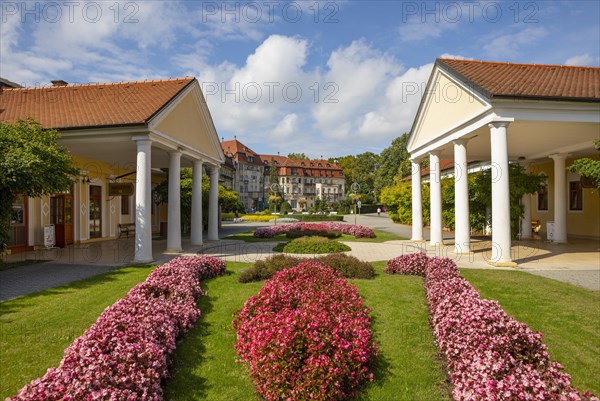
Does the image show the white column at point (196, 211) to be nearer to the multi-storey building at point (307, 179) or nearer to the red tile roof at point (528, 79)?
the red tile roof at point (528, 79)

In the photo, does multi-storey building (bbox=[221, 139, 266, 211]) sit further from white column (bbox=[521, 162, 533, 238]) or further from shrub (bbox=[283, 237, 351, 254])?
shrub (bbox=[283, 237, 351, 254])

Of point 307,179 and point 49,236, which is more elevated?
point 307,179

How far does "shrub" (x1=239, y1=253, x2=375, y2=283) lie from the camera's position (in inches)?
358

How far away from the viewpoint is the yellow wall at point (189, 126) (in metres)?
14.2

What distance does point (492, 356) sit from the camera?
4188mm

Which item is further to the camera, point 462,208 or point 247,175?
point 247,175

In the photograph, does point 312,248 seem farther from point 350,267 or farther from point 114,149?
point 114,149

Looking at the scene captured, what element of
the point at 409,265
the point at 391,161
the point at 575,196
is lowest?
the point at 409,265

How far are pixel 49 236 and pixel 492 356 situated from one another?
17.6m

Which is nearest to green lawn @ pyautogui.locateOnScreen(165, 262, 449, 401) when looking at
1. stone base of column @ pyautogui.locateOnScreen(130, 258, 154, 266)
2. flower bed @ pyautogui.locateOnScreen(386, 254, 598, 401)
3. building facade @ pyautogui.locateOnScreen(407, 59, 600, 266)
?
flower bed @ pyautogui.locateOnScreen(386, 254, 598, 401)

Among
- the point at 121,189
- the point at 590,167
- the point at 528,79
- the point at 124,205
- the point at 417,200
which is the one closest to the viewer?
the point at 590,167

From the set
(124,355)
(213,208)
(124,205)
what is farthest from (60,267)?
(124,205)

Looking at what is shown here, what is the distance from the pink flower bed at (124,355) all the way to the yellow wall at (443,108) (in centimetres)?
1128

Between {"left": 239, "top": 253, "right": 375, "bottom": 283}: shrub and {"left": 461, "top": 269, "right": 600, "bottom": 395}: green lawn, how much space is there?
2.78 metres
